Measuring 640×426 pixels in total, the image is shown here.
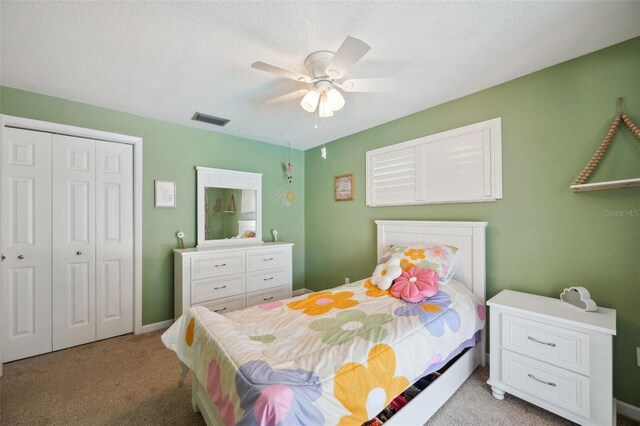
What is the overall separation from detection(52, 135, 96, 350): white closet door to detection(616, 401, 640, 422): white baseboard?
4376 mm

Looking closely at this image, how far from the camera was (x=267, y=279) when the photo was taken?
341cm

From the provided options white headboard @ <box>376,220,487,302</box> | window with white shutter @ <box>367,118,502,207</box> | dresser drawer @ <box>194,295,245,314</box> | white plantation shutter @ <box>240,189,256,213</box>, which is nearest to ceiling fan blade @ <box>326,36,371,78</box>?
window with white shutter @ <box>367,118,502,207</box>

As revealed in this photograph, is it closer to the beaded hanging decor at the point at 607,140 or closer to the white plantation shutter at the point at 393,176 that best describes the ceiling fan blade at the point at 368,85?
the white plantation shutter at the point at 393,176

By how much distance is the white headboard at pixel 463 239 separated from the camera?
2266mm

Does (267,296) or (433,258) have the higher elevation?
(433,258)

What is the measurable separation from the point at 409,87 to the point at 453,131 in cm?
63

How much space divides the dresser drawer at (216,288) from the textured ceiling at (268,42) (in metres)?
1.93

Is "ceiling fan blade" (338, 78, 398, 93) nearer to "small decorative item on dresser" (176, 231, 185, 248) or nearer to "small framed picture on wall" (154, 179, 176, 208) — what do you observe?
"small framed picture on wall" (154, 179, 176, 208)

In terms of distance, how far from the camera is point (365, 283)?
2418 millimetres

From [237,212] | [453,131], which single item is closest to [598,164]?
[453,131]

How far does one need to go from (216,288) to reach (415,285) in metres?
2.18

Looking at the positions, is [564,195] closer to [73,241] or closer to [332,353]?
[332,353]

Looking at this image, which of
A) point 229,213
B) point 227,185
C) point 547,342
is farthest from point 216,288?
point 547,342

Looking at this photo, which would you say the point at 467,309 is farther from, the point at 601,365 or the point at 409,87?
the point at 409,87
